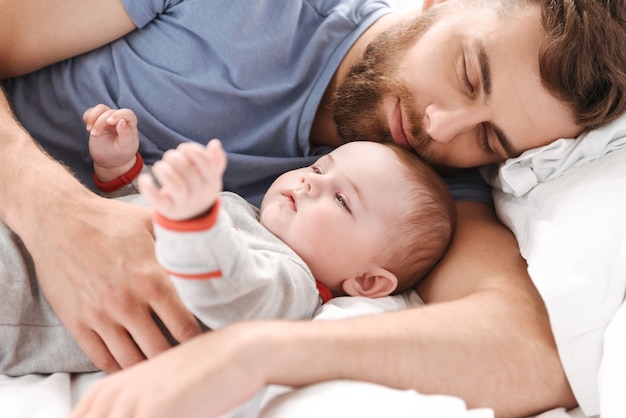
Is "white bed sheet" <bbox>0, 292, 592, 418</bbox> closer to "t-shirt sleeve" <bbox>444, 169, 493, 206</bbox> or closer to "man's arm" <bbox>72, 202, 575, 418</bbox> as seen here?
"man's arm" <bbox>72, 202, 575, 418</bbox>

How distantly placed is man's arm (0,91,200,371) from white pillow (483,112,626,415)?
626mm

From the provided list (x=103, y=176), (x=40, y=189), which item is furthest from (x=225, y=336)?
(x=103, y=176)

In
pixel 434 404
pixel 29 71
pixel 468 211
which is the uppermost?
pixel 29 71

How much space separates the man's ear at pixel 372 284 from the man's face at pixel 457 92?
35 cm

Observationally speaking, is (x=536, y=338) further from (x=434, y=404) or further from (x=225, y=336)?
(x=225, y=336)

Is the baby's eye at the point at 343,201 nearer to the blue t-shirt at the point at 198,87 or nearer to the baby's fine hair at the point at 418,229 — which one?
the baby's fine hair at the point at 418,229

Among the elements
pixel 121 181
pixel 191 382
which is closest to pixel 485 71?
pixel 121 181

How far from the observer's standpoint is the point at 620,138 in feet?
4.63

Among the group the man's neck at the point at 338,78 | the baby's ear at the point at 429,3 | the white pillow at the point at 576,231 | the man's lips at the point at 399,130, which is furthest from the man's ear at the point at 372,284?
the baby's ear at the point at 429,3

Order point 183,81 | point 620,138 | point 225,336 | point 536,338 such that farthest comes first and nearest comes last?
point 183,81
point 620,138
point 536,338
point 225,336

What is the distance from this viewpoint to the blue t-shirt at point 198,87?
1551 millimetres

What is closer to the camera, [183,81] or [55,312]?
[55,312]

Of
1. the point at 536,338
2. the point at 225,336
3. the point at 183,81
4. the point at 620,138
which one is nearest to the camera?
the point at 225,336

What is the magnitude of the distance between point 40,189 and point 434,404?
0.80 m
